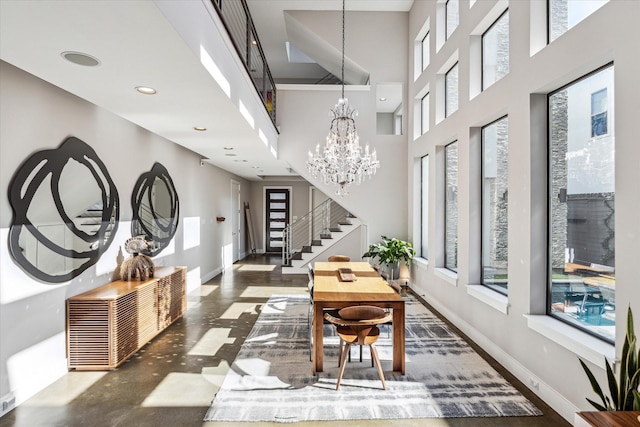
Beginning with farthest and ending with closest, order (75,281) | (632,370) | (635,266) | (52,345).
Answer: (75,281) < (52,345) < (635,266) < (632,370)

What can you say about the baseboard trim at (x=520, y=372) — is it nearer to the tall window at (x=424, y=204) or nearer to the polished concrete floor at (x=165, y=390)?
the polished concrete floor at (x=165, y=390)

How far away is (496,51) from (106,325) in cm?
496

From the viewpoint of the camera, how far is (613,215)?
7.98 ft

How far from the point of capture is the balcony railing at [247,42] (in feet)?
14.1

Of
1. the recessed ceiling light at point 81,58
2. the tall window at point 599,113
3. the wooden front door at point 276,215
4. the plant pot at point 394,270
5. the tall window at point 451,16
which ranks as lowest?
the plant pot at point 394,270

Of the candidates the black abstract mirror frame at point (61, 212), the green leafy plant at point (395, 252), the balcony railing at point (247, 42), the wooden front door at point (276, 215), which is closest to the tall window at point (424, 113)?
the green leafy plant at point (395, 252)

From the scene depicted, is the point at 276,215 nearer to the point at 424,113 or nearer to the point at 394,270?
the point at 394,270

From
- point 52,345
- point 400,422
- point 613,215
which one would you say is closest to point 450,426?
point 400,422

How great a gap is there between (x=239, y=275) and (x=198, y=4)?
6505 mm

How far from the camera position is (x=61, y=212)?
10.8ft

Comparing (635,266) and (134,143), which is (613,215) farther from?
(134,143)

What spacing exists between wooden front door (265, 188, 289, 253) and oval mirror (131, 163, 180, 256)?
21.0 feet

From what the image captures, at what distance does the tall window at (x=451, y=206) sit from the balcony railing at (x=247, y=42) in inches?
116

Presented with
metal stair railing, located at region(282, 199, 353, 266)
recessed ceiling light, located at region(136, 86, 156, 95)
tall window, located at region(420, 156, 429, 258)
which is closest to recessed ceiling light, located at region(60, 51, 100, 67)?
recessed ceiling light, located at region(136, 86, 156, 95)
